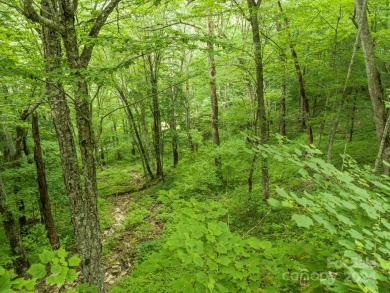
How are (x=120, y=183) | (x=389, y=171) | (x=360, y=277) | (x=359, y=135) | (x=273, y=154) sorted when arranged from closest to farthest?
(x=360, y=277) → (x=273, y=154) → (x=389, y=171) → (x=359, y=135) → (x=120, y=183)

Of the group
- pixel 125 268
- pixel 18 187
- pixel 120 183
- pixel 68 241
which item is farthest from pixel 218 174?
pixel 120 183

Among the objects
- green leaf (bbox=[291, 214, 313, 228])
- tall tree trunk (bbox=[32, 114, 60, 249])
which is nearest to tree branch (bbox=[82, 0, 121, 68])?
green leaf (bbox=[291, 214, 313, 228])

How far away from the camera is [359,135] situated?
42.6 feet

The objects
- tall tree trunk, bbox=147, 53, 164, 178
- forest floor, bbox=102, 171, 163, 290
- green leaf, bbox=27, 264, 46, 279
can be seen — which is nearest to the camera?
green leaf, bbox=27, 264, 46, 279

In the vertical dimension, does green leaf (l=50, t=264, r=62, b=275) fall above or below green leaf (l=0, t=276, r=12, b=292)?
below

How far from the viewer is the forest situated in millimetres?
1934

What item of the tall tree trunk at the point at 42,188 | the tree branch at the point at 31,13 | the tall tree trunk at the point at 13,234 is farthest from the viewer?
the tall tree trunk at the point at 42,188

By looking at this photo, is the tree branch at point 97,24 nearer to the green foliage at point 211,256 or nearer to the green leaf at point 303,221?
the green foliage at point 211,256

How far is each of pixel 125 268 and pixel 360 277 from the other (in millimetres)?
6641

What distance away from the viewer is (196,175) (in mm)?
9516

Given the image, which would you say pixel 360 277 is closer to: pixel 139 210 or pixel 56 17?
pixel 56 17

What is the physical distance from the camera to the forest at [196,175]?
193 centimetres

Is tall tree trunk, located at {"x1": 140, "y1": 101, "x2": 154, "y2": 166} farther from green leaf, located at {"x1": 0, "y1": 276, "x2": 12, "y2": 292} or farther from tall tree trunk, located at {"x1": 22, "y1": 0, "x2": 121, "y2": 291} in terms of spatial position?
green leaf, located at {"x1": 0, "y1": 276, "x2": 12, "y2": 292}

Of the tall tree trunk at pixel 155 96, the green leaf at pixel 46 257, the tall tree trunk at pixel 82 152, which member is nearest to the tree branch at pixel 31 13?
the tall tree trunk at pixel 82 152
